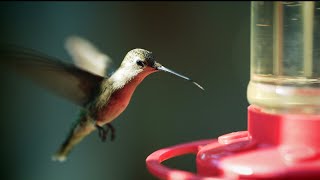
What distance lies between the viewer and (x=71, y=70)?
2.58 m

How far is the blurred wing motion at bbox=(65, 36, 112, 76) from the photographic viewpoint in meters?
3.06

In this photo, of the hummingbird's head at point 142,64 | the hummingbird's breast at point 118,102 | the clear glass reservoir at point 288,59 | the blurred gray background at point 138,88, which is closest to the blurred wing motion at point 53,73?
the hummingbird's breast at point 118,102

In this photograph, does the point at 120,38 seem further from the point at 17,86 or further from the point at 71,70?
the point at 71,70

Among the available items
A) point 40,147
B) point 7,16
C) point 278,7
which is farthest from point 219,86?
point 278,7

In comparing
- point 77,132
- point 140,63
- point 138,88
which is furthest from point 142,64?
point 138,88

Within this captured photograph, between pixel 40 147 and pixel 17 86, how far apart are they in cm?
66

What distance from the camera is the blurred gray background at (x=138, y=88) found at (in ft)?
18.6

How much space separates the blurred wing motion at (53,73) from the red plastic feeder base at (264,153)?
27.0 inches

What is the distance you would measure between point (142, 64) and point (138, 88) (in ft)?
10.7

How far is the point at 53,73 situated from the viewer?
2533 mm

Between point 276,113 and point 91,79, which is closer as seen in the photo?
point 276,113

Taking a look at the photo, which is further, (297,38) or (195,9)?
(195,9)

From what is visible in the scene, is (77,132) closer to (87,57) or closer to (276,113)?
(87,57)

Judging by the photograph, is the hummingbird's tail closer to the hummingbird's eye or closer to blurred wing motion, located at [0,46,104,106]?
blurred wing motion, located at [0,46,104,106]
